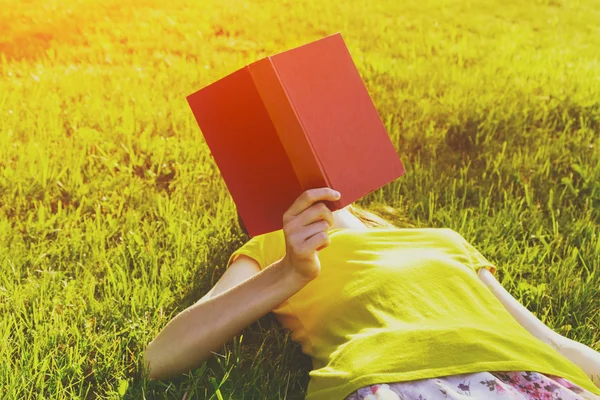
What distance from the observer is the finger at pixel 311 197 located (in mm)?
1552

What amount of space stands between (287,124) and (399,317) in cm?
57

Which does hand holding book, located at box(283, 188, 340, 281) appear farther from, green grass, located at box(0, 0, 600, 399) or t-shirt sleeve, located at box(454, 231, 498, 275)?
t-shirt sleeve, located at box(454, 231, 498, 275)

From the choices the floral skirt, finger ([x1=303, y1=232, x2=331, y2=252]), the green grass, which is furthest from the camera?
the green grass

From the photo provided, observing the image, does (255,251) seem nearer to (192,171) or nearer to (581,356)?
(581,356)

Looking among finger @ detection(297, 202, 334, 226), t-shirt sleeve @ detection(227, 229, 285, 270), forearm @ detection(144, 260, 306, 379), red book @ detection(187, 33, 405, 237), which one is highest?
red book @ detection(187, 33, 405, 237)

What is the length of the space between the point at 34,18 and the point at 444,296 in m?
4.02

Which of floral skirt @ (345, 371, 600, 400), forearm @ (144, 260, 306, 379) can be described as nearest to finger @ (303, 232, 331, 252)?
forearm @ (144, 260, 306, 379)

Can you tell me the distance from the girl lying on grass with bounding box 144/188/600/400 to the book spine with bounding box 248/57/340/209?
0.19 feet

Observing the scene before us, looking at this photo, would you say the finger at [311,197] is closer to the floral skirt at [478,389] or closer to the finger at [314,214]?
the finger at [314,214]

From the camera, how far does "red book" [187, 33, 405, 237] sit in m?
1.55

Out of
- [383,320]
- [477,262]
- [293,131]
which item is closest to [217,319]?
[383,320]

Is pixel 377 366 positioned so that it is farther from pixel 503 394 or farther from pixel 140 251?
pixel 140 251

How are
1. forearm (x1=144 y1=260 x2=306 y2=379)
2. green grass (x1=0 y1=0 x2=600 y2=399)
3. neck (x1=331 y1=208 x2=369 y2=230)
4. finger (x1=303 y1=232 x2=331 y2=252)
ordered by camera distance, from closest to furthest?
1. finger (x1=303 y1=232 x2=331 y2=252)
2. forearm (x1=144 y1=260 x2=306 y2=379)
3. green grass (x1=0 y1=0 x2=600 y2=399)
4. neck (x1=331 y1=208 x2=369 y2=230)

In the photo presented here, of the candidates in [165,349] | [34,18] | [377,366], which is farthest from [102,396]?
[34,18]
